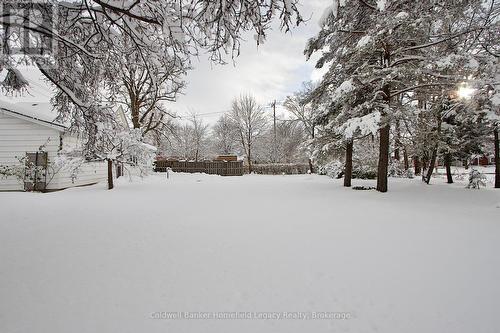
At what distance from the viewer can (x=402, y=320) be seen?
255 centimetres

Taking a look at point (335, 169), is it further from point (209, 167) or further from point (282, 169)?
point (209, 167)

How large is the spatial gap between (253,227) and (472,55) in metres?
8.68

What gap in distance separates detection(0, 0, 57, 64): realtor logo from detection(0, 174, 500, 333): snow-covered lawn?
3.29 meters

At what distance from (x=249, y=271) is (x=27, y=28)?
4892 millimetres

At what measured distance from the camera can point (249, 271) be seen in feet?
11.6

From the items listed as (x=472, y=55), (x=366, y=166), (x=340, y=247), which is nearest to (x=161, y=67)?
(x=340, y=247)

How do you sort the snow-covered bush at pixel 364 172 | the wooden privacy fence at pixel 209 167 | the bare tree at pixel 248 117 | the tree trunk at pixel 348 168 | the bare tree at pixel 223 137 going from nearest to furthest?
the tree trunk at pixel 348 168
the snow-covered bush at pixel 364 172
the wooden privacy fence at pixel 209 167
the bare tree at pixel 248 117
the bare tree at pixel 223 137

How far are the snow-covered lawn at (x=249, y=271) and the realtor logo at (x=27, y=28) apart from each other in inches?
130

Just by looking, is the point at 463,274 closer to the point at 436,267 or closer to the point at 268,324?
the point at 436,267

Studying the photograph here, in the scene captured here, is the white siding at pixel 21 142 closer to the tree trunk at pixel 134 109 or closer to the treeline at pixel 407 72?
the tree trunk at pixel 134 109

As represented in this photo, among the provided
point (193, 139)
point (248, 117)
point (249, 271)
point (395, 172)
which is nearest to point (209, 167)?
point (248, 117)

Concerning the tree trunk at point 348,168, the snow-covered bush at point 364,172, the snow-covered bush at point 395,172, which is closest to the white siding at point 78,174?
the tree trunk at point 348,168

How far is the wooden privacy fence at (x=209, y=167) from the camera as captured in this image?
2694cm

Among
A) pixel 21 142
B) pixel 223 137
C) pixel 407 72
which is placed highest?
pixel 223 137
